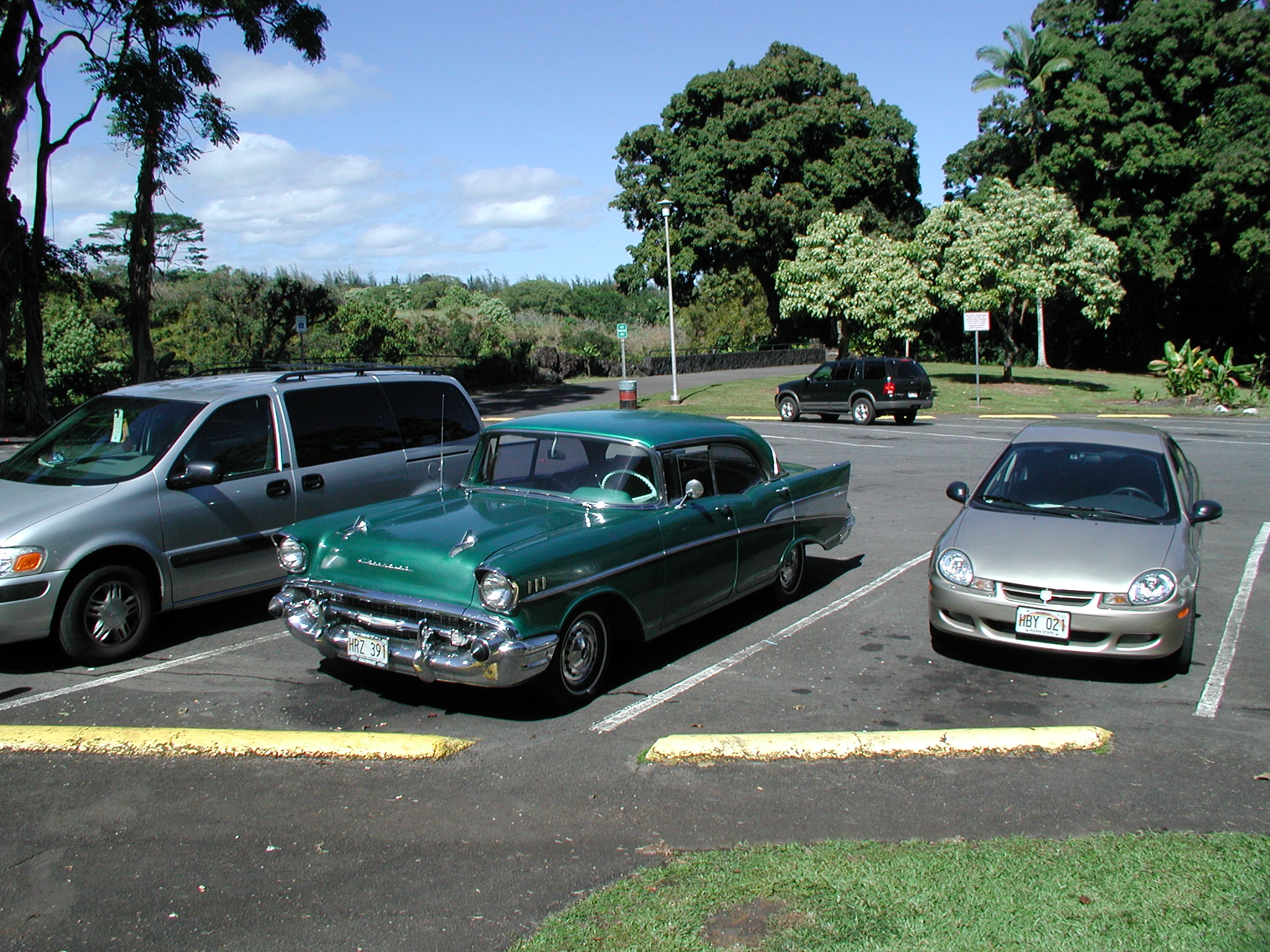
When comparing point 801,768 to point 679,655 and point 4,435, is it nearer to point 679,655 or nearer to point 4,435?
point 679,655

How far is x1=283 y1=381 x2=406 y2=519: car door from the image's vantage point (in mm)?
7992

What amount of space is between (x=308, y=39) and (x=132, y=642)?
23600 millimetres

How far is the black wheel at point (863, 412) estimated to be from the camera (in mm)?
26984

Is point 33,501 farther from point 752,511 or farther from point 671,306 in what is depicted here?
point 671,306

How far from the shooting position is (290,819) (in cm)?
448

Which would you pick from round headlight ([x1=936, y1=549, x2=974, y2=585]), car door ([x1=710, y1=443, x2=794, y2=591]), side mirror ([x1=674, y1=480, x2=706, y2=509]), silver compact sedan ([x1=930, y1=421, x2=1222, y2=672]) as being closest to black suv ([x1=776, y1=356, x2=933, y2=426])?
silver compact sedan ([x1=930, y1=421, x2=1222, y2=672])

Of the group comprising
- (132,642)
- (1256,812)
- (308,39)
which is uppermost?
(308,39)

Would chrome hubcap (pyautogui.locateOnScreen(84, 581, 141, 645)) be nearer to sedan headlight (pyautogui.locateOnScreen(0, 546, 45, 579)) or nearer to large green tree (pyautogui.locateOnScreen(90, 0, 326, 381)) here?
sedan headlight (pyautogui.locateOnScreen(0, 546, 45, 579))

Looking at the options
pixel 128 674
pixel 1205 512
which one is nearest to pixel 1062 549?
pixel 1205 512

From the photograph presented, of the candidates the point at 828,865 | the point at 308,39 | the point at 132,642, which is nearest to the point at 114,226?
the point at 308,39

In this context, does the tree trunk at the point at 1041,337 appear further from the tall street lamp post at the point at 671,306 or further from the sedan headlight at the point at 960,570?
the sedan headlight at the point at 960,570

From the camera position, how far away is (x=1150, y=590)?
6191 millimetres

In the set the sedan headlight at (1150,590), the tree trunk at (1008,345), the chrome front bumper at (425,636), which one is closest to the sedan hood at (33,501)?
the chrome front bumper at (425,636)

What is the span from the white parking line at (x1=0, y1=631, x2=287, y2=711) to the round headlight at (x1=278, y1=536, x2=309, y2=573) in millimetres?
1324
